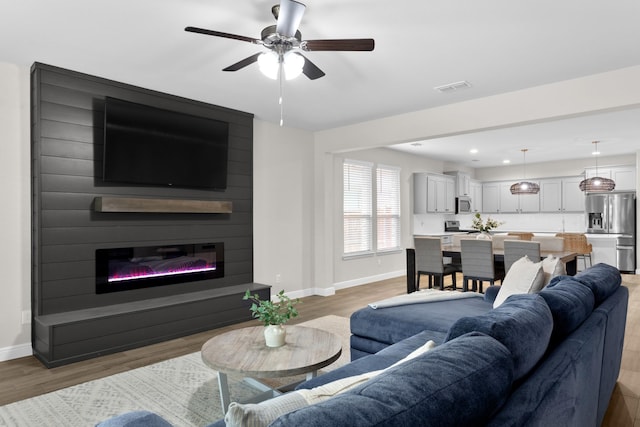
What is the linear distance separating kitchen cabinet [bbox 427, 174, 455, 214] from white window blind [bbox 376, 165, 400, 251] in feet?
3.04

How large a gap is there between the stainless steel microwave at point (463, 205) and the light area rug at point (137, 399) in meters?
7.92

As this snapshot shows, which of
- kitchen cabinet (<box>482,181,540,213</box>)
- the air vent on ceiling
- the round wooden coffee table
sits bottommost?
the round wooden coffee table

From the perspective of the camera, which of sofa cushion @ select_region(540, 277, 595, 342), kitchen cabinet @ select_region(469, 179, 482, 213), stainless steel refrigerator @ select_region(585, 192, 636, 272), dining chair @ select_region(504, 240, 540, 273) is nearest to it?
sofa cushion @ select_region(540, 277, 595, 342)

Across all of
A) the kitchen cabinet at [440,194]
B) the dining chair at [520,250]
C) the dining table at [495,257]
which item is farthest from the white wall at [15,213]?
the kitchen cabinet at [440,194]

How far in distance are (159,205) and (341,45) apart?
9.16 feet

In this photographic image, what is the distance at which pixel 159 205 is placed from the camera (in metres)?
4.37

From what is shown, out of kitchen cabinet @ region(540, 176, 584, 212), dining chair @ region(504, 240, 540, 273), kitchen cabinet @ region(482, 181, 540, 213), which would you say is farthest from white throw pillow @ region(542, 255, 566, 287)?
kitchen cabinet @ region(482, 181, 540, 213)

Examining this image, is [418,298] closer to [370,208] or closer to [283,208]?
[283,208]

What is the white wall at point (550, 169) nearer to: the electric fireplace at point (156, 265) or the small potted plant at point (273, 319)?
the electric fireplace at point (156, 265)

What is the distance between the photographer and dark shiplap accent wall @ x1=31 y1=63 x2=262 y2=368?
12.2 ft

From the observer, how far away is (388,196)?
8.20m

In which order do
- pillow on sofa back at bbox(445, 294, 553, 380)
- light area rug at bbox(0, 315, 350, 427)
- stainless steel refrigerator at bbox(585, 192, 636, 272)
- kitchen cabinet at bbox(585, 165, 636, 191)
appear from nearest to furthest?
pillow on sofa back at bbox(445, 294, 553, 380), light area rug at bbox(0, 315, 350, 427), stainless steel refrigerator at bbox(585, 192, 636, 272), kitchen cabinet at bbox(585, 165, 636, 191)

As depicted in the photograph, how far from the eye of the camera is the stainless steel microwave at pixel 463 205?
9820mm

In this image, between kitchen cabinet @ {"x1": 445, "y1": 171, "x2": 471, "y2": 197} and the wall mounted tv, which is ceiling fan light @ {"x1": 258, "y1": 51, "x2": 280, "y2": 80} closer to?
the wall mounted tv
